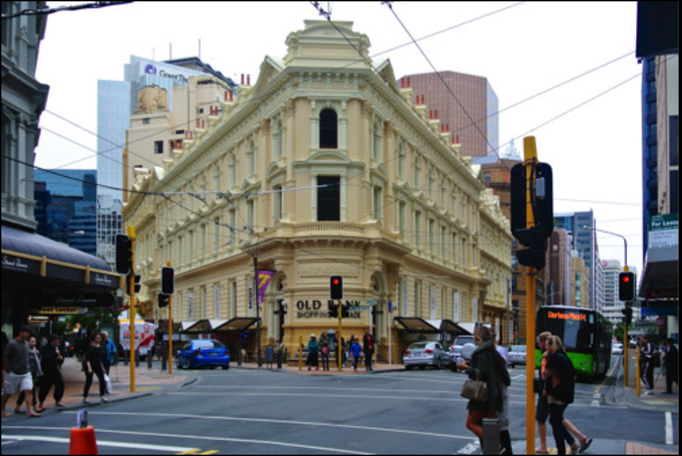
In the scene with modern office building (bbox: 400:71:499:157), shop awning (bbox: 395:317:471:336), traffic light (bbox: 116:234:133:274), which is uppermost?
modern office building (bbox: 400:71:499:157)

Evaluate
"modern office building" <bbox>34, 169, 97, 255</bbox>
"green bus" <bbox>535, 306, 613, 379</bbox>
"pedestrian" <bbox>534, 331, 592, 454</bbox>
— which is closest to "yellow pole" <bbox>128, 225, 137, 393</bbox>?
"pedestrian" <bbox>534, 331, 592, 454</bbox>

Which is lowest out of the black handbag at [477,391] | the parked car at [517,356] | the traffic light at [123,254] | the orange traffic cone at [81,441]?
the parked car at [517,356]

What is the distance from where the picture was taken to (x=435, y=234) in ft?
184

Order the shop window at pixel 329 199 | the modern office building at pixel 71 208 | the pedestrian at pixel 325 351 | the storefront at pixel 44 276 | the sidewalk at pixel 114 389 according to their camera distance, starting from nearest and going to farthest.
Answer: the sidewalk at pixel 114 389 → the storefront at pixel 44 276 → the pedestrian at pixel 325 351 → the shop window at pixel 329 199 → the modern office building at pixel 71 208

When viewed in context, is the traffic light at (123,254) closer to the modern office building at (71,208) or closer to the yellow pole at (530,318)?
the yellow pole at (530,318)

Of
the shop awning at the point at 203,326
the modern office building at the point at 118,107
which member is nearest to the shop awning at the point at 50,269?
the shop awning at the point at 203,326

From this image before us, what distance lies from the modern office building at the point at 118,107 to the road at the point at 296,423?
12500 cm

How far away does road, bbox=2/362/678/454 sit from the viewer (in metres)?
11.7

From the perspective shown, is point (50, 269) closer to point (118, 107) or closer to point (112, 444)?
point (112, 444)

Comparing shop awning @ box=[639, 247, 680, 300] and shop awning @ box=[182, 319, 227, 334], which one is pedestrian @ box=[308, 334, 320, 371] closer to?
shop awning @ box=[639, 247, 680, 300]

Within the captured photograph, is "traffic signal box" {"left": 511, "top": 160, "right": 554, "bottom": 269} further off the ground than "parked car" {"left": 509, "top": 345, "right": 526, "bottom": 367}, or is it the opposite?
"traffic signal box" {"left": 511, "top": 160, "right": 554, "bottom": 269}

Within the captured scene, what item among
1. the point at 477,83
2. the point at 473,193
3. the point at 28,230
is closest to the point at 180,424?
the point at 28,230

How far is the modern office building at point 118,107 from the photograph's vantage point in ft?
481

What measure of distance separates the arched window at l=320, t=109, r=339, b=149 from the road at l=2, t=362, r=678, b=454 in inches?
876
